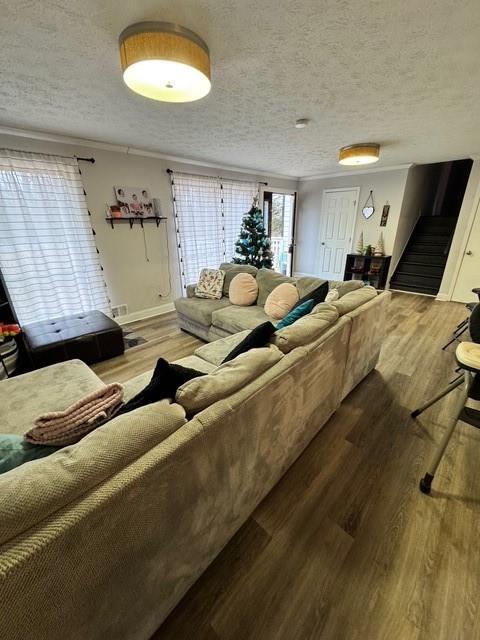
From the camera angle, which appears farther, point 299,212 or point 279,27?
point 299,212

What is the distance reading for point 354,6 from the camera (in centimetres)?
116

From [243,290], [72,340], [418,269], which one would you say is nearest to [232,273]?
[243,290]

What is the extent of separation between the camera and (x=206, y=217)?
4.54 metres

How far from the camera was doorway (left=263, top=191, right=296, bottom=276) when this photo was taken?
18.9 ft

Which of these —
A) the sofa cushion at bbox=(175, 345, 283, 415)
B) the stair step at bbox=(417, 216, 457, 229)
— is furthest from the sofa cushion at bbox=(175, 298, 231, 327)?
the stair step at bbox=(417, 216, 457, 229)

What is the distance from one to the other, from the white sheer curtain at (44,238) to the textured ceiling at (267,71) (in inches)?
16.6

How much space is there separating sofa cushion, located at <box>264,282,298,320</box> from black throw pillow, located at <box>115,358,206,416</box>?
170cm

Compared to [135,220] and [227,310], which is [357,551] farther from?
[135,220]

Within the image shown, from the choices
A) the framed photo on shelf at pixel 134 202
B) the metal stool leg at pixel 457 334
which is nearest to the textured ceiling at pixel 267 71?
the framed photo on shelf at pixel 134 202

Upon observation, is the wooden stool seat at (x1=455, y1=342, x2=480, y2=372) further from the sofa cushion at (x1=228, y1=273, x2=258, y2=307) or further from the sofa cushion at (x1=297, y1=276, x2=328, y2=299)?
the sofa cushion at (x1=228, y1=273, x2=258, y2=307)

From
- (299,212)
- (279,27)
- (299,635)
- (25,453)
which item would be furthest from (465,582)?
(299,212)

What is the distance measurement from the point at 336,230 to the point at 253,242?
2.18 meters

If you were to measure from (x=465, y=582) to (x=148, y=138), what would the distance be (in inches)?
166

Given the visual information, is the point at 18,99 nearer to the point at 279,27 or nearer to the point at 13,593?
the point at 279,27
